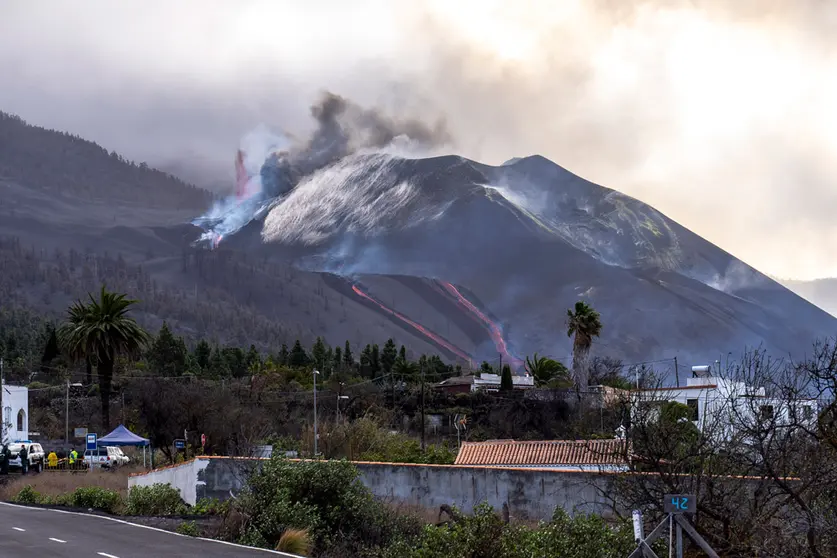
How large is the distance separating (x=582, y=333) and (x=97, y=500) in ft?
202

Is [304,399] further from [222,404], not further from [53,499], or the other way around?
[53,499]

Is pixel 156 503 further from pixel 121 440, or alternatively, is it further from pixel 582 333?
pixel 582 333

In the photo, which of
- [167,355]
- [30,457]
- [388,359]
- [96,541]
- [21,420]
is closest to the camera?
[96,541]

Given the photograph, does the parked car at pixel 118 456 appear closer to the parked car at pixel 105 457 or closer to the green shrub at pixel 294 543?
the parked car at pixel 105 457

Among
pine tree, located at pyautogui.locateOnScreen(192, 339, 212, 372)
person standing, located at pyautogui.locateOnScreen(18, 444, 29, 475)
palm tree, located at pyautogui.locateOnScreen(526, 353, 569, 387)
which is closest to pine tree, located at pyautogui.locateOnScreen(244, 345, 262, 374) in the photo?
pine tree, located at pyautogui.locateOnScreen(192, 339, 212, 372)

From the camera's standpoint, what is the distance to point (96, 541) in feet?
79.8

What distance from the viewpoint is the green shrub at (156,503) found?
103ft

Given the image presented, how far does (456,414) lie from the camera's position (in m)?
94.2

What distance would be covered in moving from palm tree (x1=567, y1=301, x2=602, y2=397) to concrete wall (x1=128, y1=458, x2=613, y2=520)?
57.7 metres

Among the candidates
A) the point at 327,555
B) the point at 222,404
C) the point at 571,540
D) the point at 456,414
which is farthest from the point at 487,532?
the point at 456,414

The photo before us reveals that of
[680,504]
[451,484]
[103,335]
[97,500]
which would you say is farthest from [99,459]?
[680,504]

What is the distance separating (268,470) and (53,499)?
12688 millimetres

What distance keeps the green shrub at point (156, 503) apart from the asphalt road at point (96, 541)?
2144 millimetres

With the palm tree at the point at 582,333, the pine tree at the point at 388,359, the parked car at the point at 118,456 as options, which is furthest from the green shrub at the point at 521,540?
the pine tree at the point at 388,359
